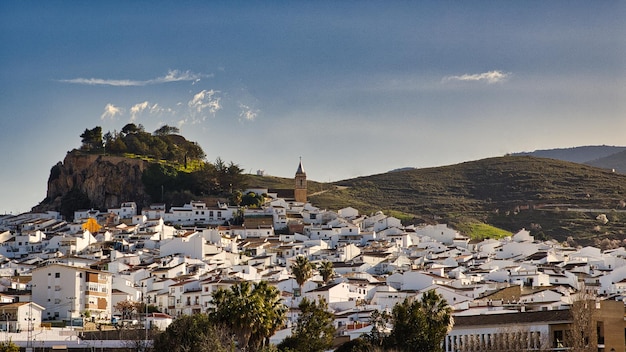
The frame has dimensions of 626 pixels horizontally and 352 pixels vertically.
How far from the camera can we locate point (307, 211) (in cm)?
13338

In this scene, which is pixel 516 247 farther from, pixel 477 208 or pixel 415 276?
pixel 477 208

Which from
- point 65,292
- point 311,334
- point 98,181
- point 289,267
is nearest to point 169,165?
point 98,181

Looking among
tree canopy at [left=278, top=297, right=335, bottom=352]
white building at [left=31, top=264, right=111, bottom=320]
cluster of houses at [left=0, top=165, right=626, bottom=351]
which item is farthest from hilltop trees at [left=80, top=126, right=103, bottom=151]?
tree canopy at [left=278, top=297, right=335, bottom=352]

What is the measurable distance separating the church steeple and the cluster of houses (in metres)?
1.58

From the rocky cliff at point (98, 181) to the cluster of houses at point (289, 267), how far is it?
427cm

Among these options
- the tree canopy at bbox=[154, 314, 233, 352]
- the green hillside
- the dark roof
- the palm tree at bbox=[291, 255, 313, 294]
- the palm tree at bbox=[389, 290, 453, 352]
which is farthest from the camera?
the green hillside

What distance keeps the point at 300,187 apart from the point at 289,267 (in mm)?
49010

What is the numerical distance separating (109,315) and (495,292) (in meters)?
24.9

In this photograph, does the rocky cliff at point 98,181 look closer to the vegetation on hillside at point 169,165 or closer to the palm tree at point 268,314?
the vegetation on hillside at point 169,165

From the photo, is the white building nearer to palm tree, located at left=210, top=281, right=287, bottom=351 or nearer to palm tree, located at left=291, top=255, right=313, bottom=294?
palm tree, located at left=291, top=255, right=313, bottom=294

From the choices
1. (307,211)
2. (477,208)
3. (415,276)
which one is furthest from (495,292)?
(477,208)

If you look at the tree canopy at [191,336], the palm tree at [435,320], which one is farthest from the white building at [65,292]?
the palm tree at [435,320]

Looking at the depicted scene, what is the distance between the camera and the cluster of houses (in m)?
64.9

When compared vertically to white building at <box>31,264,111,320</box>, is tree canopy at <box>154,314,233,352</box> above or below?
below
